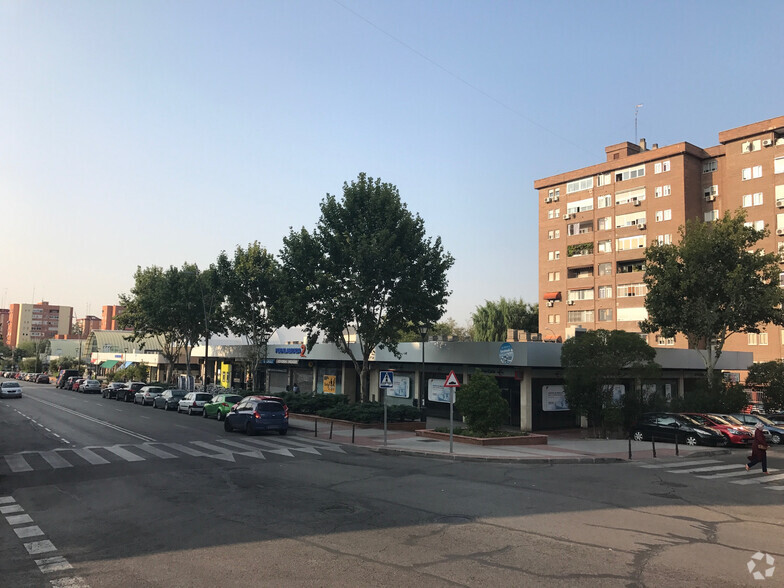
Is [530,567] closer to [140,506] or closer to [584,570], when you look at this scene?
[584,570]

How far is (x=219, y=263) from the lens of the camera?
139 ft

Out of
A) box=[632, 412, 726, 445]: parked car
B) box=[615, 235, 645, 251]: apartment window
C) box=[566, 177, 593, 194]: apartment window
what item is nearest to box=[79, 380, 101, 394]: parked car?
box=[632, 412, 726, 445]: parked car

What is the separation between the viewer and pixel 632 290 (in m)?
62.7

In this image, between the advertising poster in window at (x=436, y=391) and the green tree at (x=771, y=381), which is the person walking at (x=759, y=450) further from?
the green tree at (x=771, y=381)

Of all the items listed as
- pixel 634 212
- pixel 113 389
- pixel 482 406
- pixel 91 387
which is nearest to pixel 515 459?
pixel 482 406

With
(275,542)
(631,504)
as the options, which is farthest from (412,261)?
(275,542)

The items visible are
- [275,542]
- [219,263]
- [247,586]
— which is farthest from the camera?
[219,263]

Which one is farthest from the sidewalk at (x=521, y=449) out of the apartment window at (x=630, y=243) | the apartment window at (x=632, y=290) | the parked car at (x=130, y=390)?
the apartment window at (x=630, y=243)

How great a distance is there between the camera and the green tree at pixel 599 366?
25.8m

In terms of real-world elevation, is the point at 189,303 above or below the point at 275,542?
above

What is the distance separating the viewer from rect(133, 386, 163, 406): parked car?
45.4 meters

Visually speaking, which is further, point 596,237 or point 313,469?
point 596,237

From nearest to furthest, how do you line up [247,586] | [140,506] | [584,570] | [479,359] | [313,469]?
[247,586]
[584,570]
[140,506]
[313,469]
[479,359]

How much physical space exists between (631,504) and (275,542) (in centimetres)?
769
